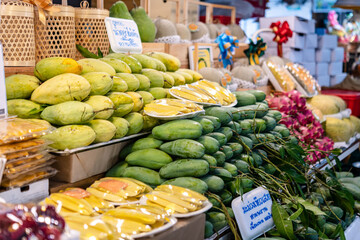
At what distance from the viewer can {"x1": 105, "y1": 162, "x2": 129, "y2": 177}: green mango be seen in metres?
1.79

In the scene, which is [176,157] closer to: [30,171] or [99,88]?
[99,88]

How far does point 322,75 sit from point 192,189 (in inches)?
209

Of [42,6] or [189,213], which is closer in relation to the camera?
[189,213]

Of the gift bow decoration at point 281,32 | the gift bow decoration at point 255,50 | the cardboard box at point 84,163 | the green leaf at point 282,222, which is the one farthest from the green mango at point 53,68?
the gift bow decoration at point 281,32

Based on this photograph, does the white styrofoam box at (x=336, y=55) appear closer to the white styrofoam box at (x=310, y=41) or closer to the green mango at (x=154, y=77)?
the white styrofoam box at (x=310, y=41)

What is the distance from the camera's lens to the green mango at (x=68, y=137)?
1.56 metres

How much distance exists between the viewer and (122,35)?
2.43 metres

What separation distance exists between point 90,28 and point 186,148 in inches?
39.7

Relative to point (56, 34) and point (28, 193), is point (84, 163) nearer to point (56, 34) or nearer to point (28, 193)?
point (28, 193)

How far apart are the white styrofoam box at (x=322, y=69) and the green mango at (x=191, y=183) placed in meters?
5.01

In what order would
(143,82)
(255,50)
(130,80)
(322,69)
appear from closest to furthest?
1. (130,80)
2. (143,82)
3. (255,50)
4. (322,69)

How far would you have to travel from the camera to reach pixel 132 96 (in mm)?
1944

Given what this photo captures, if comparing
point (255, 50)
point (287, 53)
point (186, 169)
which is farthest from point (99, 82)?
point (287, 53)

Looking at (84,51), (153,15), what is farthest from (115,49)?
(153,15)
